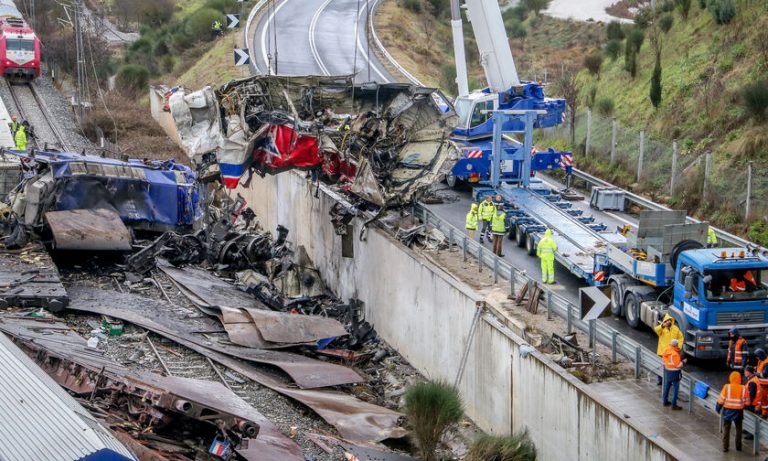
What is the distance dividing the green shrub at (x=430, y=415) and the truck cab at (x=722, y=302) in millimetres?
4179

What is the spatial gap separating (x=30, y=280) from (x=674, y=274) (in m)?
13.3

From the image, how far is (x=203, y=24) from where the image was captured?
61.6m

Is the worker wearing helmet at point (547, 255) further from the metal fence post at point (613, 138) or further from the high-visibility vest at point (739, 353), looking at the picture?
the metal fence post at point (613, 138)

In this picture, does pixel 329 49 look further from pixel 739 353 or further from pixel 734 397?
pixel 734 397

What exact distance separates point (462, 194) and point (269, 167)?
715 cm

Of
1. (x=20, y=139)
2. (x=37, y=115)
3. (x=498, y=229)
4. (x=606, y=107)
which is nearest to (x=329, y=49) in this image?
(x=37, y=115)

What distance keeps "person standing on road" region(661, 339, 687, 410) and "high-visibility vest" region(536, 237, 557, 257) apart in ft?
19.9

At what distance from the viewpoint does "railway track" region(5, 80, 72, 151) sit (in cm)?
4100

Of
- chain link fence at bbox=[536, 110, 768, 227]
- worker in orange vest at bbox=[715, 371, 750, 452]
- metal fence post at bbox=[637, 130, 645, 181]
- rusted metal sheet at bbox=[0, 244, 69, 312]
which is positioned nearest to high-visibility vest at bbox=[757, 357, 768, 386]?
worker in orange vest at bbox=[715, 371, 750, 452]

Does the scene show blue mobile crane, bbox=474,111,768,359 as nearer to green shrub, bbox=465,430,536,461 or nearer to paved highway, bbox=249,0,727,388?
paved highway, bbox=249,0,727,388

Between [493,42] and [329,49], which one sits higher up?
[493,42]

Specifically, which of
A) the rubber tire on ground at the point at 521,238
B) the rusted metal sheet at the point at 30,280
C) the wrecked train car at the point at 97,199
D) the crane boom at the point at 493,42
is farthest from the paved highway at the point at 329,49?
the rusted metal sheet at the point at 30,280

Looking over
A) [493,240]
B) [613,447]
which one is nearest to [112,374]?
[613,447]

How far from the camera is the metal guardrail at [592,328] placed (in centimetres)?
1483
